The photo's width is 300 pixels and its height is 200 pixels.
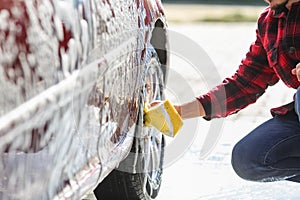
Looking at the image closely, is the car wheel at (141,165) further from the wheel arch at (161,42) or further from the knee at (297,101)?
the knee at (297,101)

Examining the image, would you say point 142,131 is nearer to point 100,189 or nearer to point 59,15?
point 100,189

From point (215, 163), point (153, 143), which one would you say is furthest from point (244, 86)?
point (215, 163)

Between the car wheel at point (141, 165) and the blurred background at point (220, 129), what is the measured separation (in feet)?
0.93

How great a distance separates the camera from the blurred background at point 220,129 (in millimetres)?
4082

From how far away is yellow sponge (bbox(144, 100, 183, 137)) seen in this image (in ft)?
11.2

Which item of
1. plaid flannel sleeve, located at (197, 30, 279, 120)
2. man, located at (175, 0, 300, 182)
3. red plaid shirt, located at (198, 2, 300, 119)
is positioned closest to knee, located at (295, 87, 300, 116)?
man, located at (175, 0, 300, 182)

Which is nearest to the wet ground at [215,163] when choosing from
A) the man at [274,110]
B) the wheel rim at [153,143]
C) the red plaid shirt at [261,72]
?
the wheel rim at [153,143]

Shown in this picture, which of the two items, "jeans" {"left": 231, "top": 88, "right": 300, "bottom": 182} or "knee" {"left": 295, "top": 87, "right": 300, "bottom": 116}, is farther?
"jeans" {"left": 231, "top": 88, "right": 300, "bottom": 182}

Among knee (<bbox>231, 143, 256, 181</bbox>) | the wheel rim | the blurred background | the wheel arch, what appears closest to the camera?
knee (<bbox>231, 143, 256, 181</bbox>)

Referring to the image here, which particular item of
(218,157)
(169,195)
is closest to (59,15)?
(169,195)

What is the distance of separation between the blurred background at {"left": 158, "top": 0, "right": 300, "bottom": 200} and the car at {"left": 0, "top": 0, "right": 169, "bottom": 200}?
745 mm

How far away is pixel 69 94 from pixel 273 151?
4.75 ft

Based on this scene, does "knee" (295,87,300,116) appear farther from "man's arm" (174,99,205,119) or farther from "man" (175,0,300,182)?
"man's arm" (174,99,205,119)

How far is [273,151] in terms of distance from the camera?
3506 mm
